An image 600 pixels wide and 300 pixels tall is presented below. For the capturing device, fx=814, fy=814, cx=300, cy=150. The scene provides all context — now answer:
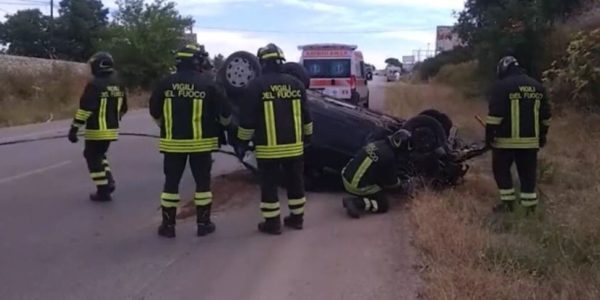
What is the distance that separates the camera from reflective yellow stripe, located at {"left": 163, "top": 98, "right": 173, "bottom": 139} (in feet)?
25.0

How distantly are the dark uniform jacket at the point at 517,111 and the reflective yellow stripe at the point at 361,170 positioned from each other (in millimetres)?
1331

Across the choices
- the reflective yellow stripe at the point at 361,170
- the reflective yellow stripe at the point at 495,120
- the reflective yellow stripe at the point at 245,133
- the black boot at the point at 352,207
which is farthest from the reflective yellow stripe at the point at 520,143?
the reflective yellow stripe at the point at 245,133

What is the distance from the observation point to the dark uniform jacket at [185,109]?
25.0 feet

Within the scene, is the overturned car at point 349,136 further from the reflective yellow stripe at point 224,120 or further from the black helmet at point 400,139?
the reflective yellow stripe at point 224,120

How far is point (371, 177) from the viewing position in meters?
8.98

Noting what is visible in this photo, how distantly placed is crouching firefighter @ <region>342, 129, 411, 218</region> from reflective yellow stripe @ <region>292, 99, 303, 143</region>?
1.23 meters

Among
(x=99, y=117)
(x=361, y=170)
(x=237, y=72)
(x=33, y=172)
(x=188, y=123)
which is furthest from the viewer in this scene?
(x=33, y=172)

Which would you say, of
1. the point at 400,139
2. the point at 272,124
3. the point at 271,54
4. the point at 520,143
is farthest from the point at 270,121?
the point at 520,143

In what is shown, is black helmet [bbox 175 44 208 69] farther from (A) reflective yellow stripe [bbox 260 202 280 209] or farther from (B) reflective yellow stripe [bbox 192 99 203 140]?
(A) reflective yellow stripe [bbox 260 202 280 209]

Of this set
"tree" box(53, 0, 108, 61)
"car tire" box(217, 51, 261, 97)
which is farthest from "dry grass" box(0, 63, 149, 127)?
"tree" box(53, 0, 108, 61)

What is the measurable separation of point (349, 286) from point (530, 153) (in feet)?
12.4

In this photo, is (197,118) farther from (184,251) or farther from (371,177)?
(371,177)

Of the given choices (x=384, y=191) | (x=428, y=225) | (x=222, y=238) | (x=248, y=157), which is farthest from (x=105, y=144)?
(x=428, y=225)

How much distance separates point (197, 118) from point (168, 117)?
271 millimetres
